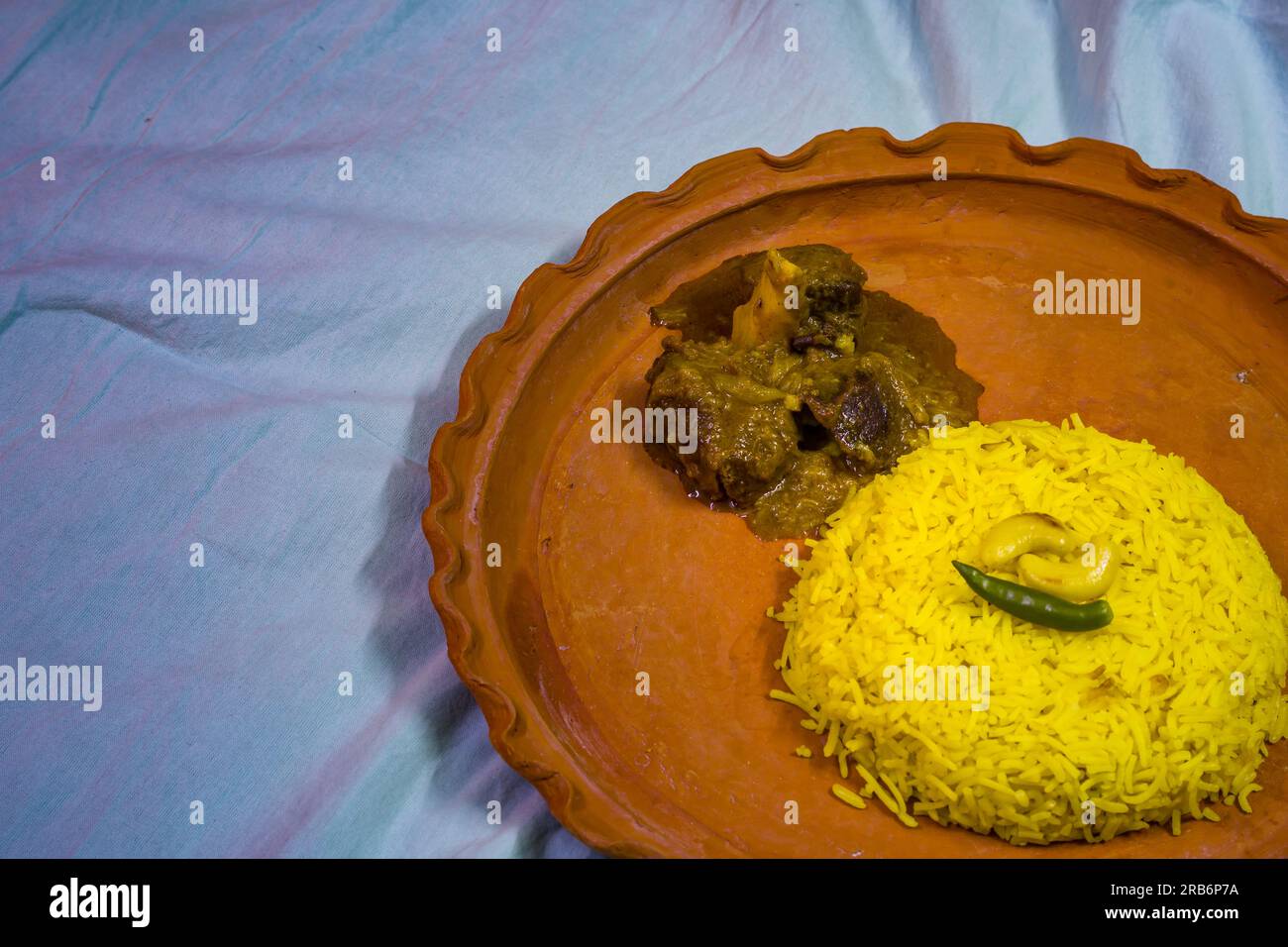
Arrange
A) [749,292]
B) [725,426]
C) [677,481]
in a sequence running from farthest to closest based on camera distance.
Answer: [749,292] → [677,481] → [725,426]

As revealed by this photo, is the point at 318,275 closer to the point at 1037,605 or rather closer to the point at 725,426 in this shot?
the point at 725,426

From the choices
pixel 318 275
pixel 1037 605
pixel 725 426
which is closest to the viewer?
pixel 1037 605

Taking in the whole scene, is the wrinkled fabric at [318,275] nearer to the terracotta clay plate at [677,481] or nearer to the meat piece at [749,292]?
the terracotta clay plate at [677,481]

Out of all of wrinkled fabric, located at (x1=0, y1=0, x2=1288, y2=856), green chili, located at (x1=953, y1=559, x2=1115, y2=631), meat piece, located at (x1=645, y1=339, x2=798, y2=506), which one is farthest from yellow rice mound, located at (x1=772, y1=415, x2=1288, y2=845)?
wrinkled fabric, located at (x1=0, y1=0, x2=1288, y2=856)

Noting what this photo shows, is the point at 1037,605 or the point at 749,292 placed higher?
the point at 749,292

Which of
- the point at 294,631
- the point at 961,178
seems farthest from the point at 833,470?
the point at 294,631

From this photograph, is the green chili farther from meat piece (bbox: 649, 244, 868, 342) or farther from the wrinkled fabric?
the wrinkled fabric

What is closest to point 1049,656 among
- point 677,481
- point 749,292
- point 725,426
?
point 725,426
